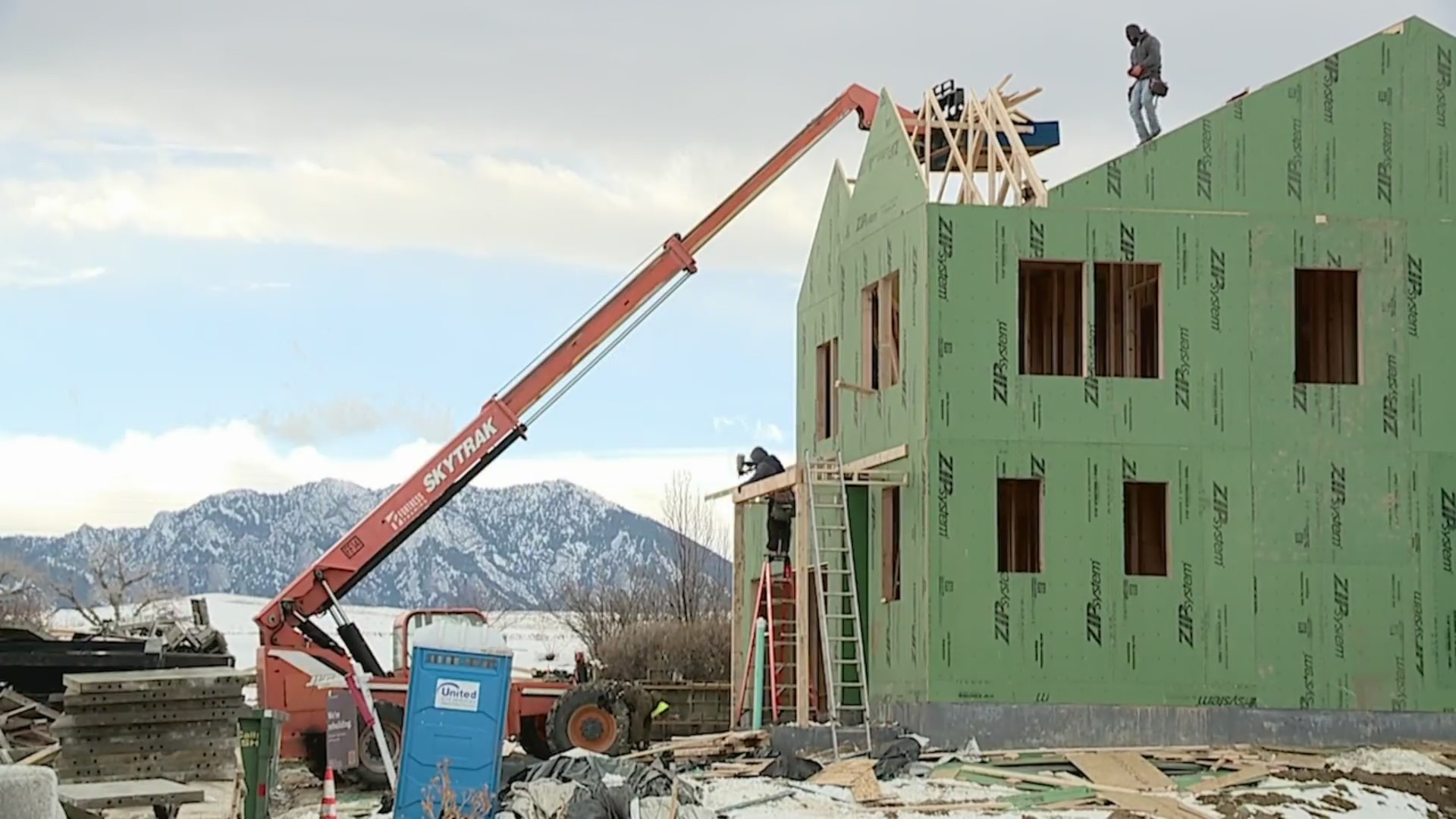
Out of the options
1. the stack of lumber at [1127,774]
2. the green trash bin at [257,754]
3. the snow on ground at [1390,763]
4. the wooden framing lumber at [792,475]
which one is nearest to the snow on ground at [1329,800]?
the stack of lumber at [1127,774]

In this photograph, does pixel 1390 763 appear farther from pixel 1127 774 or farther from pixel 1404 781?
pixel 1127 774

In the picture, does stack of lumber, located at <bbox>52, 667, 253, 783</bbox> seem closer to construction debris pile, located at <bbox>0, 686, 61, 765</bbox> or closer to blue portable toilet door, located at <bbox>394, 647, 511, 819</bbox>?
construction debris pile, located at <bbox>0, 686, 61, 765</bbox>

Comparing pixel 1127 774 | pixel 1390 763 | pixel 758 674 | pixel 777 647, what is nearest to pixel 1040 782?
pixel 1127 774

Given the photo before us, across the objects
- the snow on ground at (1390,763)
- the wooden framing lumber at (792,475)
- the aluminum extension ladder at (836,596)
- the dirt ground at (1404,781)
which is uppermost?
the wooden framing lumber at (792,475)

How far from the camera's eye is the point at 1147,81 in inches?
842

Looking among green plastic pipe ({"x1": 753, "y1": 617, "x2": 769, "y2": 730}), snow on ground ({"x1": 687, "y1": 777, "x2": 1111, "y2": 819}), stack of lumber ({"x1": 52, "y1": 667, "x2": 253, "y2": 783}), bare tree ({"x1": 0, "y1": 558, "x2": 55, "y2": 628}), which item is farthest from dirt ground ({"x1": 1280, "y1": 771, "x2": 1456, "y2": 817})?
bare tree ({"x1": 0, "y1": 558, "x2": 55, "y2": 628})

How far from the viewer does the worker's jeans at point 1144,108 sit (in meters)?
21.3

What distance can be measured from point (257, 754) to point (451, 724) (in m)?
1.71

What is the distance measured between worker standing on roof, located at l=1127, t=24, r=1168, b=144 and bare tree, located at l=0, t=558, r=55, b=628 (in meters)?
40.8

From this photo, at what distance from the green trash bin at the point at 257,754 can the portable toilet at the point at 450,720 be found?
4.31 ft

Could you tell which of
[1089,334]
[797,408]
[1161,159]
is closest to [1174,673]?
[1089,334]

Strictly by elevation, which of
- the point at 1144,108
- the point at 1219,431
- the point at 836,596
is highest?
the point at 1144,108

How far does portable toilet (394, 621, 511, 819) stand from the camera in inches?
572

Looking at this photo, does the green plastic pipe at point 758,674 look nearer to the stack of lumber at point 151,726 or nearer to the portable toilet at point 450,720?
the stack of lumber at point 151,726
